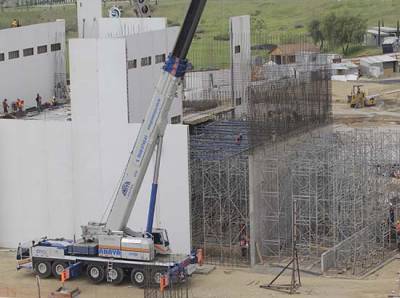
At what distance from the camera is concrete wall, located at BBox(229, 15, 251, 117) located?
47.2 metres

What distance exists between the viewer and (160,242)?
36.1 m

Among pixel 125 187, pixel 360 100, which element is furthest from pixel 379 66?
A: pixel 125 187

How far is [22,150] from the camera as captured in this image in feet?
135

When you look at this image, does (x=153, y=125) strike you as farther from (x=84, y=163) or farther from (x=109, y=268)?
(x=84, y=163)

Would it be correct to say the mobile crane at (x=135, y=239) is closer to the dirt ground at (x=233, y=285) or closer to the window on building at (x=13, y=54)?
the dirt ground at (x=233, y=285)

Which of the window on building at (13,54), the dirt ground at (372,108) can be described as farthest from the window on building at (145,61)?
the dirt ground at (372,108)

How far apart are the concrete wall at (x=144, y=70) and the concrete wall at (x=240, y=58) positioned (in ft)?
15.2

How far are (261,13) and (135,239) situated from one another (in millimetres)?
93742

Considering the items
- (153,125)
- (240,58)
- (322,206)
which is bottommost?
(322,206)

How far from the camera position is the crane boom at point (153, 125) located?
35031 millimetres

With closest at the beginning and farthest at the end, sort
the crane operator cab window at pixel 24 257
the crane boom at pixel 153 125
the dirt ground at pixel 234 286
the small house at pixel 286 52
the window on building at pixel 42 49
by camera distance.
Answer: the dirt ground at pixel 234 286
the crane boom at pixel 153 125
the crane operator cab window at pixel 24 257
the window on building at pixel 42 49
the small house at pixel 286 52

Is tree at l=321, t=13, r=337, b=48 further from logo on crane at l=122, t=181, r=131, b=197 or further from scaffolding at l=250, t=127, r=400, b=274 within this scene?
logo on crane at l=122, t=181, r=131, b=197

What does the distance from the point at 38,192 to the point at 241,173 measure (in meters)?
7.43

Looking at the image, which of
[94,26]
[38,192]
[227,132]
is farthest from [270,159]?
[94,26]
